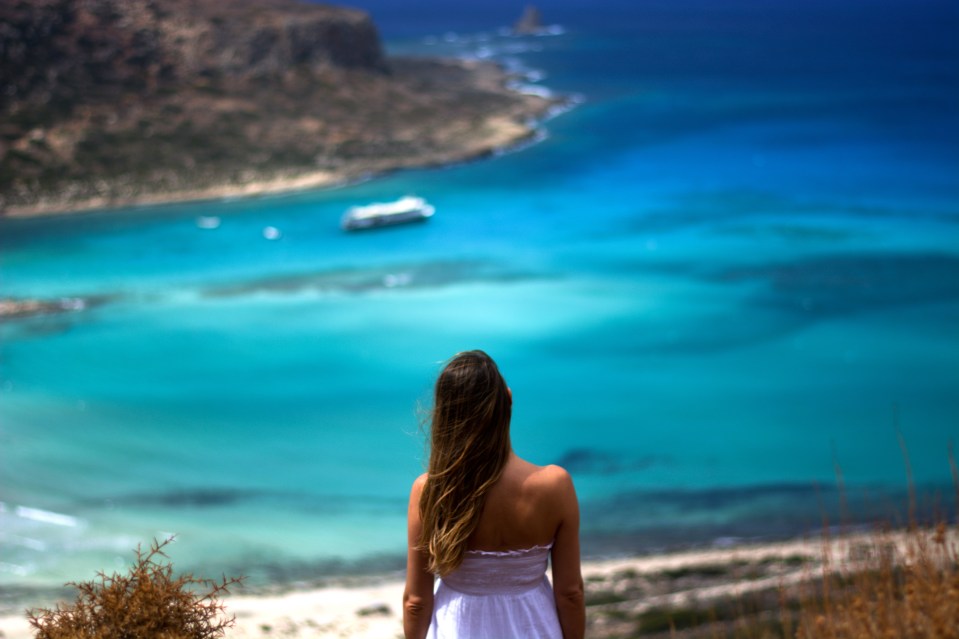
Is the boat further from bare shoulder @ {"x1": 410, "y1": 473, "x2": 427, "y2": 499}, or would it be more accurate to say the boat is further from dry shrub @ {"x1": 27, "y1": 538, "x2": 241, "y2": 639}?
bare shoulder @ {"x1": 410, "y1": 473, "x2": 427, "y2": 499}

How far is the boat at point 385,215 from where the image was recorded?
91.9 feet

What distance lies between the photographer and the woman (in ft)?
10.5

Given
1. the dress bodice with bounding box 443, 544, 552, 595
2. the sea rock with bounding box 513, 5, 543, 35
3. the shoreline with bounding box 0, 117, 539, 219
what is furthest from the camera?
the sea rock with bounding box 513, 5, 543, 35

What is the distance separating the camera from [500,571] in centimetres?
337

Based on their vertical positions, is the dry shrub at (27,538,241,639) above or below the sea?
above

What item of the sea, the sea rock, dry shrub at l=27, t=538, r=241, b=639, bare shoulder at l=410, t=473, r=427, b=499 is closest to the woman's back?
bare shoulder at l=410, t=473, r=427, b=499

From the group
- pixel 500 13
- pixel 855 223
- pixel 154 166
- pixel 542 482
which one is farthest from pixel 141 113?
pixel 500 13

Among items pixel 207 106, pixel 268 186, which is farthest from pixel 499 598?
pixel 207 106

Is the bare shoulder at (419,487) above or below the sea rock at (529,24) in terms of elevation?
above

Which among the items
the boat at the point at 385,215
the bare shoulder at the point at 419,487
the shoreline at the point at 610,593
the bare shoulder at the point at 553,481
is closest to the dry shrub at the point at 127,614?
the bare shoulder at the point at 419,487

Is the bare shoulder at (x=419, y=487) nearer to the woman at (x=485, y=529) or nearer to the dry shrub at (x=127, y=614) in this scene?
Answer: the woman at (x=485, y=529)

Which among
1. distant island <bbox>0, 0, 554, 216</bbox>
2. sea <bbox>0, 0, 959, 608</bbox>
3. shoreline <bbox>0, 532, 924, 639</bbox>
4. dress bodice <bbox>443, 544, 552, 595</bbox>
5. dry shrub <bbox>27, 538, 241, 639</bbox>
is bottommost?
sea <bbox>0, 0, 959, 608</bbox>

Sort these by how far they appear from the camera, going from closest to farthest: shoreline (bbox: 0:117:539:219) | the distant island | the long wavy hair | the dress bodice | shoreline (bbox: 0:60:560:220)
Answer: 1. the long wavy hair
2. the dress bodice
3. shoreline (bbox: 0:117:539:219)
4. shoreline (bbox: 0:60:560:220)
5. the distant island

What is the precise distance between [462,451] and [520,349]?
17.5 meters
